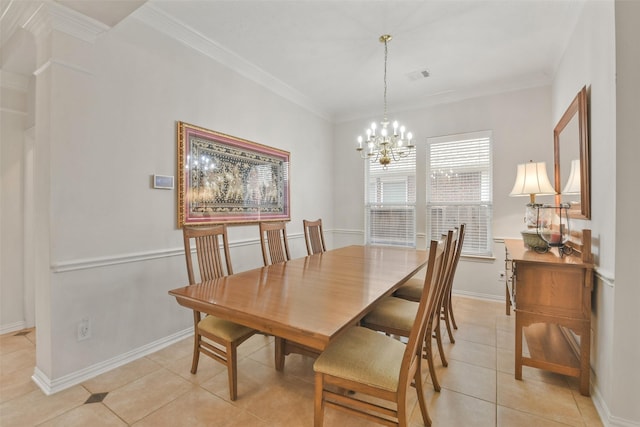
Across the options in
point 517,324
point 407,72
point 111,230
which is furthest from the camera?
point 407,72

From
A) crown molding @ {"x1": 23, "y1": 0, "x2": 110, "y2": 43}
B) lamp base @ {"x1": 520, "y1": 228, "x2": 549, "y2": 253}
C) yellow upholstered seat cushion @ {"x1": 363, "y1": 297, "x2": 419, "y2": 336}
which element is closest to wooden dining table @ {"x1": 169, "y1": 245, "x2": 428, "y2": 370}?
yellow upholstered seat cushion @ {"x1": 363, "y1": 297, "x2": 419, "y2": 336}

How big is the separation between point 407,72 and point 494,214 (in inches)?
86.1

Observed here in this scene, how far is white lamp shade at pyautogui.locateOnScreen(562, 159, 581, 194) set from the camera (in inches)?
91.7

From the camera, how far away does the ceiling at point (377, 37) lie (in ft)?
7.71

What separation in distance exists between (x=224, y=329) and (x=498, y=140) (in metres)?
3.99

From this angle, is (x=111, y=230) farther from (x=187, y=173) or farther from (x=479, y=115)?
(x=479, y=115)

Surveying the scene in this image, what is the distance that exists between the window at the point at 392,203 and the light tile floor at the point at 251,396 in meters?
2.28

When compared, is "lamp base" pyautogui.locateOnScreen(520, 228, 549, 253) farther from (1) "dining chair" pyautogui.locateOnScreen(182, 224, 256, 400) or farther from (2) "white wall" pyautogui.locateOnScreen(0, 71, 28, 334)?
(2) "white wall" pyautogui.locateOnScreen(0, 71, 28, 334)

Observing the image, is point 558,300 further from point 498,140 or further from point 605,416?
point 498,140

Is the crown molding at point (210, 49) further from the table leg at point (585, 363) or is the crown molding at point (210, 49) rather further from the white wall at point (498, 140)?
the table leg at point (585, 363)

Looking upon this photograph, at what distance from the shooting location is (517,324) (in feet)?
6.76

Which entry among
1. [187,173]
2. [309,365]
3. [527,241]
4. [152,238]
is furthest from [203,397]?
[527,241]

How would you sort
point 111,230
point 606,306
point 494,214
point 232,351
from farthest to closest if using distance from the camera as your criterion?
1. point 494,214
2. point 111,230
3. point 232,351
4. point 606,306

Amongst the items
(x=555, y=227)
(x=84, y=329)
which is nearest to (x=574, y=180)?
(x=555, y=227)
